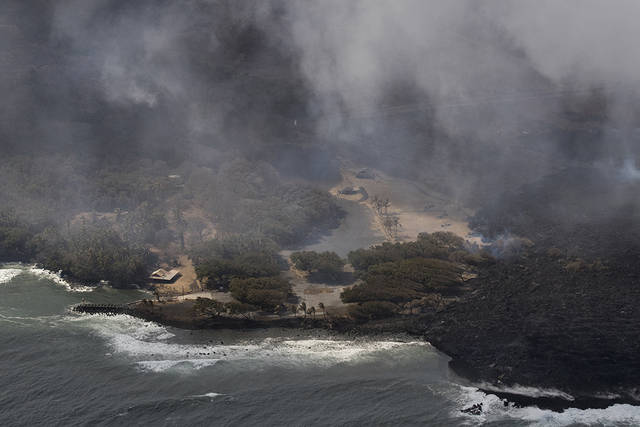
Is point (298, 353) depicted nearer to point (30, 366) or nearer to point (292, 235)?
point (30, 366)

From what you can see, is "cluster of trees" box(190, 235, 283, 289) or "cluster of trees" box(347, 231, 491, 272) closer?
"cluster of trees" box(190, 235, 283, 289)

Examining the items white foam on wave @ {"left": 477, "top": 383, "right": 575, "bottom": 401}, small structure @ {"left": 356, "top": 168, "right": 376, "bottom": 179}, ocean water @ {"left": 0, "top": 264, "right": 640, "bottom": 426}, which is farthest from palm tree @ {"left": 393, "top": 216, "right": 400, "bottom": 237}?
white foam on wave @ {"left": 477, "top": 383, "right": 575, "bottom": 401}

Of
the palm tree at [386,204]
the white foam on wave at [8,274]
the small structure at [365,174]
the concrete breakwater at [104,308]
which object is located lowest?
the concrete breakwater at [104,308]

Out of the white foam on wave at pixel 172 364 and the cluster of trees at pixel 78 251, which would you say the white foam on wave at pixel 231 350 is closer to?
the white foam on wave at pixel 172 364

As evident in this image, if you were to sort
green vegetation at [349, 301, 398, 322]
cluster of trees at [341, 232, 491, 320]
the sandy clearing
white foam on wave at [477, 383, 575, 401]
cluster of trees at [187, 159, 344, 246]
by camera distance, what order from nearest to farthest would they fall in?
white foam on wave at [477, 383, 575, 401], green vegetation at [349, 301, 398, 322], cluster of trees at [341, 232, 491, 320], cluster of trees at [187, 159, 344, 246], the sandy clearing

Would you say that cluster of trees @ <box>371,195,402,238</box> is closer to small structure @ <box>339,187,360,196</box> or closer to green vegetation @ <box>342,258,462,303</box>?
small structure @ <box>339,187,360,196</box>

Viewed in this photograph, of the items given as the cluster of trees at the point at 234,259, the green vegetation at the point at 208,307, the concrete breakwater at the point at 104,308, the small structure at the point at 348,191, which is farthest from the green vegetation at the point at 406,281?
the small structure at the point at 348,191

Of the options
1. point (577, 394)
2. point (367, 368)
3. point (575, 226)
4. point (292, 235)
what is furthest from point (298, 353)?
point (575, 226)
